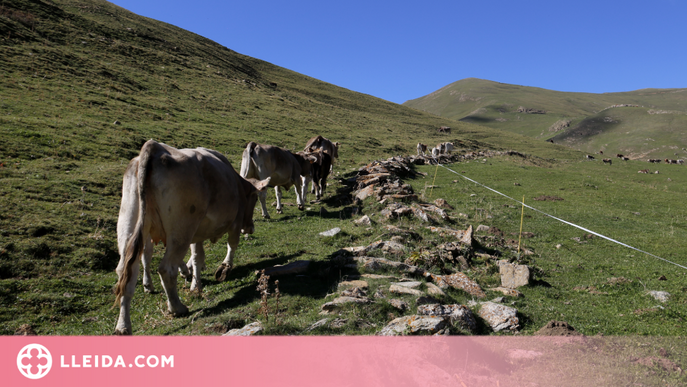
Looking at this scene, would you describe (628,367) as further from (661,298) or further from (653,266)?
(653,266)

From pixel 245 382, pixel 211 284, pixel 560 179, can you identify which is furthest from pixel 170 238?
pixel 560 179

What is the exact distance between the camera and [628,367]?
4.66 metres

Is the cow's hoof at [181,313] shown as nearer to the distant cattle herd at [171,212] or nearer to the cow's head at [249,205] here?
the distant cattle herd at [171,212]

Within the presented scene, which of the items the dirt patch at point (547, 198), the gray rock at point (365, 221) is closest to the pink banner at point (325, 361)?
the gray rock at point (365, 221)

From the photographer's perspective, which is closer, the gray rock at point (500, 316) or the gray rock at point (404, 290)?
the gray rock at point (500, 316)

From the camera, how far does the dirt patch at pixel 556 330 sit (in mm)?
5497

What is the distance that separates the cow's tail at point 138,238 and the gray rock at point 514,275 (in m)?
7.79

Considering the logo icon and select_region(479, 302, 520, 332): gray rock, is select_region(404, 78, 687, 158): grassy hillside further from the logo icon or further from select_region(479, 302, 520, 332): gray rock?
the logo icon

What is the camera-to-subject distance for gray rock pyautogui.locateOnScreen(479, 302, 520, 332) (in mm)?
5841

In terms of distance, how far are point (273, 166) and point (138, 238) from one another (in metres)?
9.23

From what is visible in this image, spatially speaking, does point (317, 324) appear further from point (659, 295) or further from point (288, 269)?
point (659, 295)

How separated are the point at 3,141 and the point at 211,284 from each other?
47.6ft

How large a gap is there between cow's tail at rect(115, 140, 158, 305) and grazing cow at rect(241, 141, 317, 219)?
Answer: 7915mm

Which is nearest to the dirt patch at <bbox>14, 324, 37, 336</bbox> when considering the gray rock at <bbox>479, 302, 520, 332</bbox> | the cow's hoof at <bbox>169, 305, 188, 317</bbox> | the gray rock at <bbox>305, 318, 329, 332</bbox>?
the cow's hoof at <bbox>169, 305, 188, 317</bbox>
